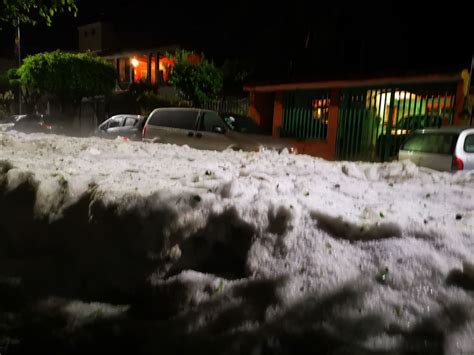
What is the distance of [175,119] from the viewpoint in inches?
468

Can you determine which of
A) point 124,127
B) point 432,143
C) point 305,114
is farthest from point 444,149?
point 124,127

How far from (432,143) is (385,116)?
5497 millimetres

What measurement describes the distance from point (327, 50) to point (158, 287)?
70.3ft

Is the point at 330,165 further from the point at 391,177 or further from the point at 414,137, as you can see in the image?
the point at 414,137

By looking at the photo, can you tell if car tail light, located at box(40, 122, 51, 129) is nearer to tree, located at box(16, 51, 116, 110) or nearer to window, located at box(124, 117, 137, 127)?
tree, located at box(16, 51, 116, 110)

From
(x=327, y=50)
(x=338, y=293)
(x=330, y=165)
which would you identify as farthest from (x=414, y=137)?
(x=327, y=50)

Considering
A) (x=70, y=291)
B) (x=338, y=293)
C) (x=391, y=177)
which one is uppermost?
(x=391, y=177)

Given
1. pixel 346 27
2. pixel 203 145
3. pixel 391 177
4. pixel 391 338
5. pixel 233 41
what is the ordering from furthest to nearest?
pixel 233 41
pixel 346 27
pixel 203 145
pixel 391 177
pixel 391 338

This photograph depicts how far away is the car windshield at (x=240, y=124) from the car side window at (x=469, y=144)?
563 cm

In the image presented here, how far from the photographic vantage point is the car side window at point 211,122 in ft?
36.6

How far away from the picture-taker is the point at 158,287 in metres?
3.25

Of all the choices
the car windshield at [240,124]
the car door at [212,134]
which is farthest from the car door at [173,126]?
the car windshield at [240,124]

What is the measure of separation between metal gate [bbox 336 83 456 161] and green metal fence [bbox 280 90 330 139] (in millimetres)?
788

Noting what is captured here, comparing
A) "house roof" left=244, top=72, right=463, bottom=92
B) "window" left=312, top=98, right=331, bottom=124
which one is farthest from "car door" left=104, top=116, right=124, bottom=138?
"window" left=312, top=98, right=331, bottom=124
